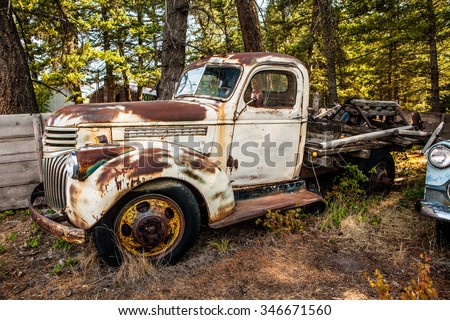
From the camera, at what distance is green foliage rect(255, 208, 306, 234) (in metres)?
3.89

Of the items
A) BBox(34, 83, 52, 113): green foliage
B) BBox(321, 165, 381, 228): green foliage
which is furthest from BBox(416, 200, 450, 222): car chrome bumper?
BBox(34, 83, 52, 113): green foliage

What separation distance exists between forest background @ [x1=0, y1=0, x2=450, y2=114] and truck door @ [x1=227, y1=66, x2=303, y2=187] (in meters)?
2.20

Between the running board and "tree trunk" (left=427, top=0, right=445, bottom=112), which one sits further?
"tree trunk" (left=427, top=0, right=445, bottom=112)

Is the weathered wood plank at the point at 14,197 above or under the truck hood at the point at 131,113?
under

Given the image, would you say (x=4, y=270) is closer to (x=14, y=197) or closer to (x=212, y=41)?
(x=14, y=197)

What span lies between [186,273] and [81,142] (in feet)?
5.33

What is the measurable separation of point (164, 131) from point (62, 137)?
996 mm

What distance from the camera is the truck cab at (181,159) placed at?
301 cm

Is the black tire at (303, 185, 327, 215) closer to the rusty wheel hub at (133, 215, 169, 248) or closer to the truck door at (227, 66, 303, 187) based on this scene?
the truck door at (227, 66, 303, 187)

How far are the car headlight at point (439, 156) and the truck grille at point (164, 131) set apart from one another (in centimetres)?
234

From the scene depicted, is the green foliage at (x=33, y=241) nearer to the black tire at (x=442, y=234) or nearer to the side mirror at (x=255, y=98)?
the side mirror at (x=255, y=98)

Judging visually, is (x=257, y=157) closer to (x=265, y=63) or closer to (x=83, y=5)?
(x=265, y=63)
